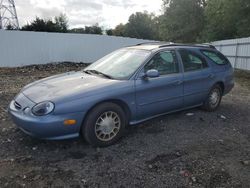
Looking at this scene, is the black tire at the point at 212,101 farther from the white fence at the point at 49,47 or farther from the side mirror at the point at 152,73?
the white fence at the point at 49,47

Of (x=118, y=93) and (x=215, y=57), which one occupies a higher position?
(x=215, y=57)

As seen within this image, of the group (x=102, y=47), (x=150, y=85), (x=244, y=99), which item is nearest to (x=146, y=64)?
(x=150, y=85)

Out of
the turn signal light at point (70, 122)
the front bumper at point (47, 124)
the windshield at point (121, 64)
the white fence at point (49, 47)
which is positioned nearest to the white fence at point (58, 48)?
the white fence at point (49, 47)

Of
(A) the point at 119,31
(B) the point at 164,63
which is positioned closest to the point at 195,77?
(B) the point at 164,63

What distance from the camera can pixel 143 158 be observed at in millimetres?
3975

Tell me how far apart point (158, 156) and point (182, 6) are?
122 feet

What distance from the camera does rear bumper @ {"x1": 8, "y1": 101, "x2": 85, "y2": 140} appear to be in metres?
3.78

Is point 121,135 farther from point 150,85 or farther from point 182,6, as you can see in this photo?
point 182,6

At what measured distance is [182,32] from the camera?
37.9 meters

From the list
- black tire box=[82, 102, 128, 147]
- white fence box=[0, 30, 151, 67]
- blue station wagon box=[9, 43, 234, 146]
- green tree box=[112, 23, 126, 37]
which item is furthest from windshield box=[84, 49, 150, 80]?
green tree box=[112, 23, 126, 37]

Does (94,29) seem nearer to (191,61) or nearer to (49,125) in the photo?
(191,61)

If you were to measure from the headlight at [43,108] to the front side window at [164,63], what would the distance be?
178cm

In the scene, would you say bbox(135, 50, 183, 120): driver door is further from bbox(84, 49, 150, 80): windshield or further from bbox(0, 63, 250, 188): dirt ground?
bbox(0, 63, 250, 188): dirt ground

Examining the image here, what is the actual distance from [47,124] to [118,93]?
120 cm
